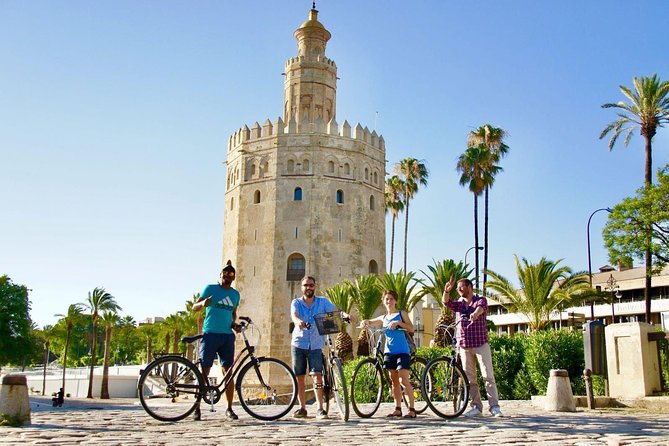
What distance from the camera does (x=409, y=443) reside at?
620cm

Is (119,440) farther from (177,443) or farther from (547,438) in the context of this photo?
(547,438)

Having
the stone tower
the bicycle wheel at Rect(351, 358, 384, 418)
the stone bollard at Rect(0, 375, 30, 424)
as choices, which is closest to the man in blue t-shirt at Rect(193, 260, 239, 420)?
the bicycle wheel at Rect(351, 358, 384, 418)

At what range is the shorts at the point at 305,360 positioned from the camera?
8.33m

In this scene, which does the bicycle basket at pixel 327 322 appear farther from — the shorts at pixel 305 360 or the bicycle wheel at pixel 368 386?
the bicycle wheel at pixel 368 386

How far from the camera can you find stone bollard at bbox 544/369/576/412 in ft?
33.4

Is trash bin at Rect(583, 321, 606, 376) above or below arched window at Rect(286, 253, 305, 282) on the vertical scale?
below

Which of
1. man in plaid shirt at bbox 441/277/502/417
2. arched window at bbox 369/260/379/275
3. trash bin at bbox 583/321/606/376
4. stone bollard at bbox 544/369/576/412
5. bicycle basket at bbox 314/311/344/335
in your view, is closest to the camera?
bicycle basket at bbox 314/311/344/335

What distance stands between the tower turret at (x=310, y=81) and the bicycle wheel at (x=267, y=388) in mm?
35047

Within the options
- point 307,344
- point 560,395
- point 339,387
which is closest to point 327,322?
point 307,344

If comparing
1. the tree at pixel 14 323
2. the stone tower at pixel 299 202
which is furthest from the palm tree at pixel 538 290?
the tree at pixel 14 323

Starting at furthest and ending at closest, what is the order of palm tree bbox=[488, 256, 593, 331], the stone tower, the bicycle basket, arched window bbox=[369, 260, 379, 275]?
1. arched window bbox=[369, 260, 379, 275]
2. the stone tower
3. palm tree bbox=[488, 256, 593, 331]
4. the bicycle basket

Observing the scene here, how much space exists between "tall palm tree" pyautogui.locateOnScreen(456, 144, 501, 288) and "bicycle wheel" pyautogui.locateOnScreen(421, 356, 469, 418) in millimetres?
34363

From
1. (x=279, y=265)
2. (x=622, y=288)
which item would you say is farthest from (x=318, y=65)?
(x=622, y=288)

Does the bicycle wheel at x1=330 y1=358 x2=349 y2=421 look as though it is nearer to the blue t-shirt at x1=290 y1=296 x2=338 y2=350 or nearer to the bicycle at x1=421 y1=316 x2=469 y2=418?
the blue t-shirt at x1=290 y1=296 x2=338 y2=350
